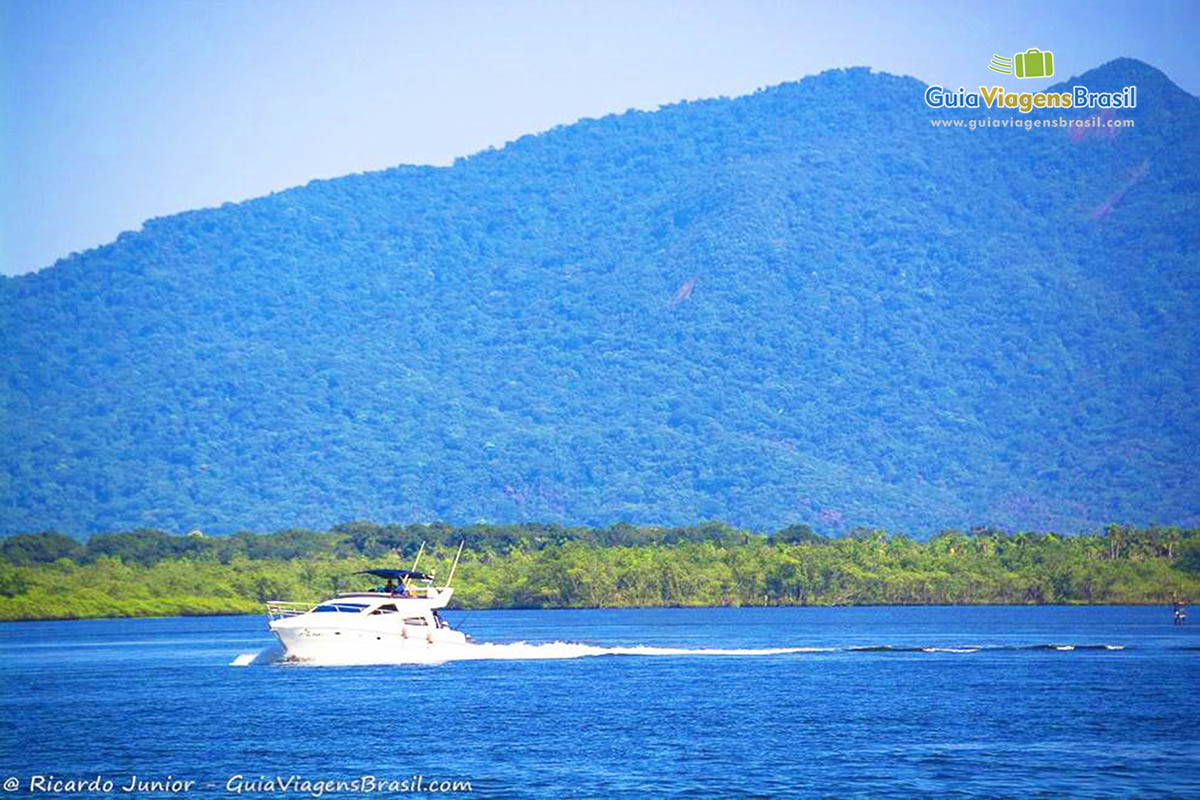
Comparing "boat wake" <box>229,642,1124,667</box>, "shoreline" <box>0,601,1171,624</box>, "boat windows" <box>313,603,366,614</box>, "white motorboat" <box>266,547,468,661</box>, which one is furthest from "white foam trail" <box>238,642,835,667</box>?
"shoreline" <box>0,601,1171,624</box>

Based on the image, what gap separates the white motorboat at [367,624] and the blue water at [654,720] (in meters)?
1.52

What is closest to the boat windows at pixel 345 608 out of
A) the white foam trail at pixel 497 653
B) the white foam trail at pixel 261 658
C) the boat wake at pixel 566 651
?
the white foam trail at pixel 497 653

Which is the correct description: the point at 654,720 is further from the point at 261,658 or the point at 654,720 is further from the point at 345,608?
the point at 261,658

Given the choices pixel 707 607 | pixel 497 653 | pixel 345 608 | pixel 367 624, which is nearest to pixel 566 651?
pixel 497 653

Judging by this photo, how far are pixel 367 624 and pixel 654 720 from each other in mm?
27092

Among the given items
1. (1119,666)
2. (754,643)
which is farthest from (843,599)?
(1119,666)

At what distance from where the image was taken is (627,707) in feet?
247

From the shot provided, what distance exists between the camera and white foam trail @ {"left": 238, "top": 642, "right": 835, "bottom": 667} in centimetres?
9500

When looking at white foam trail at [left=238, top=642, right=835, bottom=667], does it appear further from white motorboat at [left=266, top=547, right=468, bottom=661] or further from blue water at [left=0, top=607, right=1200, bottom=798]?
blue water at [left=0, top=607, right=1200, bottom=798]

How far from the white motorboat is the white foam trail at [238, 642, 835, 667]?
0.18 m

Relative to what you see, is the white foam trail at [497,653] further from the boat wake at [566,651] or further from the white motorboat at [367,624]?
the white motorboat at [367,624]

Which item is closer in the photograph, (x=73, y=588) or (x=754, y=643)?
(x=754, y=643)

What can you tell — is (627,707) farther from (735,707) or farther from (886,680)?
(886,680)

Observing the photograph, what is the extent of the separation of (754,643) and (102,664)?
41344mm
